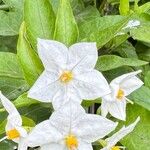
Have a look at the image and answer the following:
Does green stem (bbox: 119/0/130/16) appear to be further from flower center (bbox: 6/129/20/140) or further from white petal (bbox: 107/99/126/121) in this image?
flower center (bbox: 6/129/20/140)

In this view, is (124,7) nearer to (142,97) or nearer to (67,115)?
(142,97)

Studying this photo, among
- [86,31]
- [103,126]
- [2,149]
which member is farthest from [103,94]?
[2,149]

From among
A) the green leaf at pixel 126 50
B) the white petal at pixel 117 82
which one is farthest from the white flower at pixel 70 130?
the green leaf at pixel 126 50

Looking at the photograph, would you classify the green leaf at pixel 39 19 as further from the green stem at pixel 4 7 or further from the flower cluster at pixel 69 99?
the green stem at pixel 4 7

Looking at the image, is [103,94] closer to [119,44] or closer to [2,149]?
[119,44]

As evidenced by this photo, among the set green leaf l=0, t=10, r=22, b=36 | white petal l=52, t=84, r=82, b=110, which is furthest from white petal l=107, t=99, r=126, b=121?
green leaf l=0, t=10, r=22, b=36

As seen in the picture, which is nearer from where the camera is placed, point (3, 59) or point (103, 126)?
point (103, 126)

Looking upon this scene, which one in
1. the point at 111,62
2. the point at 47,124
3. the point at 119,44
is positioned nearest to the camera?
the point at 47,124
